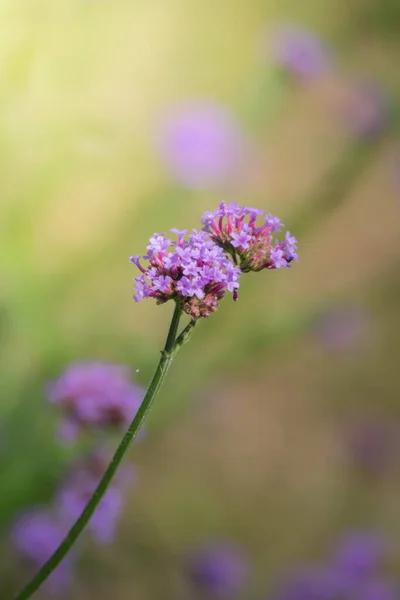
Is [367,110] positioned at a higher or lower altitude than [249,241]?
higher

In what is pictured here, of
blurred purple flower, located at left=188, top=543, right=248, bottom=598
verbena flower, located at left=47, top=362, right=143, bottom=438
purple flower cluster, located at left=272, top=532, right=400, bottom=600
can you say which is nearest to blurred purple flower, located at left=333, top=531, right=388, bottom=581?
purple flower cluster, located at left=272, top=532, right=400, bottom=600

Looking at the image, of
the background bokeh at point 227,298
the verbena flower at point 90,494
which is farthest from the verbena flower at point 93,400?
the background bokeh at point 227,298

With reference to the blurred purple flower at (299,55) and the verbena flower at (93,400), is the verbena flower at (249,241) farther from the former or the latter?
the blurred purple flower at (299,55)

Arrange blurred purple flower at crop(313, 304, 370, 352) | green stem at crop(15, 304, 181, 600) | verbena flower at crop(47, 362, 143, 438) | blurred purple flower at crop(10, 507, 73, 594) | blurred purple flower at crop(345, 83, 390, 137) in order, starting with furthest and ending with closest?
blurred purple flower at crop(313, 304, 370, 352)
blurred purple flower at crop(345, 83, 390, 137)
blurred purple flower at crop(10, 507, 73, 594)
verbena flower at crop(47, 362, 143, 438)
green stem at crop(15, 304, 181, 600)

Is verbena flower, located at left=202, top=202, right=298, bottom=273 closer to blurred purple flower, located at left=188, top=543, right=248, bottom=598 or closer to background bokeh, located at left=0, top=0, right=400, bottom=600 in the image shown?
background bokeh, located at left=0, top=0, right=400, bottom=600

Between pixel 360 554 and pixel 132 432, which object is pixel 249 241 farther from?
pixel 360 554

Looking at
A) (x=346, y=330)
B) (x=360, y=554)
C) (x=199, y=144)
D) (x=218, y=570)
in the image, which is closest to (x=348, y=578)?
(x=360, y=554)
